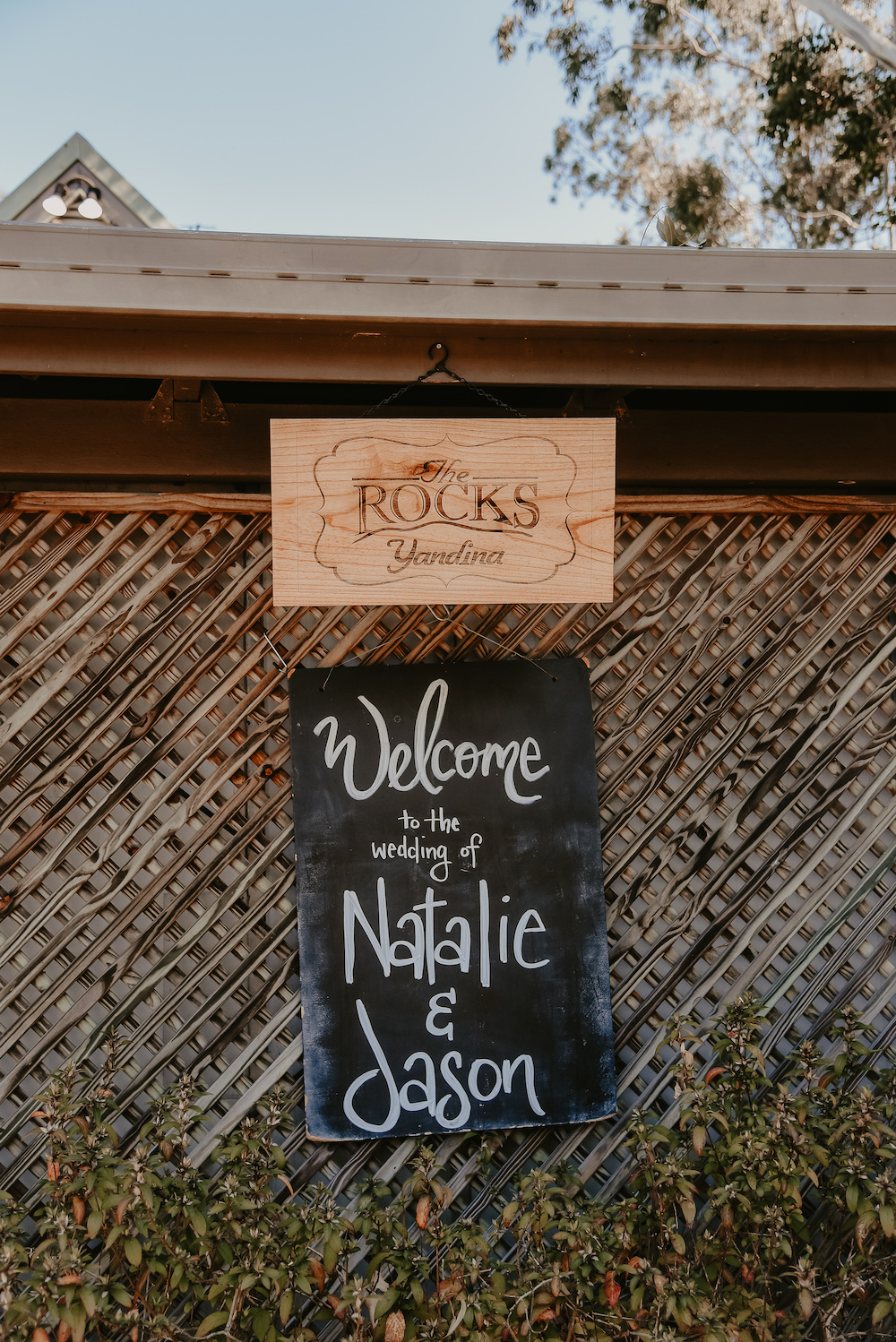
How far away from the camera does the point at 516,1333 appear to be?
2.22 meters

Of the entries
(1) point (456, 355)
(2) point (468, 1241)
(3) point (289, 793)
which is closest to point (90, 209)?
(1) point (456, 355)

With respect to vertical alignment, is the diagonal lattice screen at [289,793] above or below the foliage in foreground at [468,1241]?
above

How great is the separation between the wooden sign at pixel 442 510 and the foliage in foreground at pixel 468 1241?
1346 mm

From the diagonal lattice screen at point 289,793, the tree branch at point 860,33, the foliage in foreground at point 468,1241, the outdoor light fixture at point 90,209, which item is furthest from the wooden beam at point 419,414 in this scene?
the tree branch at point 860,33

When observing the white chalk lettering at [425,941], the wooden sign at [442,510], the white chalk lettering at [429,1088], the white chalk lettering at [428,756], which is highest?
the wooden sign at [442,510]

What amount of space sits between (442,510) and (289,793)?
1036 millimetres

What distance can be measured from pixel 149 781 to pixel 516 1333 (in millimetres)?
1778

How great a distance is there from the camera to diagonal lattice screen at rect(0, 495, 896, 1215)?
269cm

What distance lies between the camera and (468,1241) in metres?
2.26

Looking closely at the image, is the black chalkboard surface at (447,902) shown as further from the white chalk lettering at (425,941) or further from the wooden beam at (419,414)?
the wooden beam at (419,414)

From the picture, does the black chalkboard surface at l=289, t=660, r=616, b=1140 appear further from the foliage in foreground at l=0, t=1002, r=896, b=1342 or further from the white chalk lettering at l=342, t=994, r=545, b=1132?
the foliage in foreground at l=0, t=1002, r=896, b=1342

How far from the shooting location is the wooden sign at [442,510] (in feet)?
7.43

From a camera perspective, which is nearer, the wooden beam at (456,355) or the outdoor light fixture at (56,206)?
the wooden beam at (456,355)

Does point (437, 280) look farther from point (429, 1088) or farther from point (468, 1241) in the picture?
point (468, 1241)
